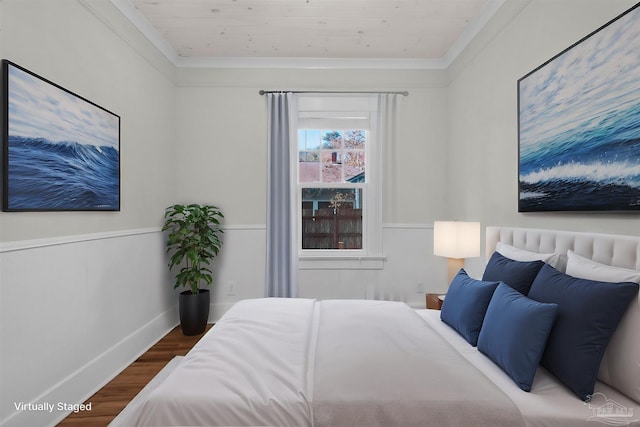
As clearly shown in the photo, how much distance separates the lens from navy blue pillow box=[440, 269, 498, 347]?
1889 mm

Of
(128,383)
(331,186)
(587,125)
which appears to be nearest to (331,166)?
(331,186)

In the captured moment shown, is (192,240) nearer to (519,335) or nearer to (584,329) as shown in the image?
(519,335)

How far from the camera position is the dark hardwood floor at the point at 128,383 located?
2.15m

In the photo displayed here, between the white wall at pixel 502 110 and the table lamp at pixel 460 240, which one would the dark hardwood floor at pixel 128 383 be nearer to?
the table lamp at pixel 460 240

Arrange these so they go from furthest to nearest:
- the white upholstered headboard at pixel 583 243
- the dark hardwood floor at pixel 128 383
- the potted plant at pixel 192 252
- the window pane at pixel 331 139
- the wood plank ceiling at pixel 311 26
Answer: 1. the window pane at pixel 331 139
2. the potted plant at pixel 192 252
3. the wood plank ceiling at pixel 311 26
4. the dark hardwood floor at pixel 128 383
5. the white upholstered headboard at pixel 583 243

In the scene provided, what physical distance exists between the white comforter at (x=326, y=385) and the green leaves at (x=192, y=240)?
184 centimetres

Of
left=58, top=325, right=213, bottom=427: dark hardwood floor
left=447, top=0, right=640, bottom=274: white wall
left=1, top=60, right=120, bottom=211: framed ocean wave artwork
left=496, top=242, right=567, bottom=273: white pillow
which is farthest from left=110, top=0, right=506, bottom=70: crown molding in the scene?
left=58, top=325, right=213, bottom=427: dark hardwood floor

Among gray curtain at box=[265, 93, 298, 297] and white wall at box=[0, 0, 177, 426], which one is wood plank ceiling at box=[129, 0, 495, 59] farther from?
gray curtain at box=[265, 93, 298, 297]

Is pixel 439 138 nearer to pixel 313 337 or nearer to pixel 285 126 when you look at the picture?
pixel 285 126

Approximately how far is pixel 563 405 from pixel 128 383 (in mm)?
2647

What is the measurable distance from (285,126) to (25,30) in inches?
91.7

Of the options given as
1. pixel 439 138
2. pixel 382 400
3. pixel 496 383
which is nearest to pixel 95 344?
pixel 382 400

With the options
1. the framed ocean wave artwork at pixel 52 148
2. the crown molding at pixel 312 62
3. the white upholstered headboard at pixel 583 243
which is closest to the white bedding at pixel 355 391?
the white upholstered headboard at pixel 583 243

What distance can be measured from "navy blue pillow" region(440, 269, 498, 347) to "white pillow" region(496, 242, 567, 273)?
0.31 meters
